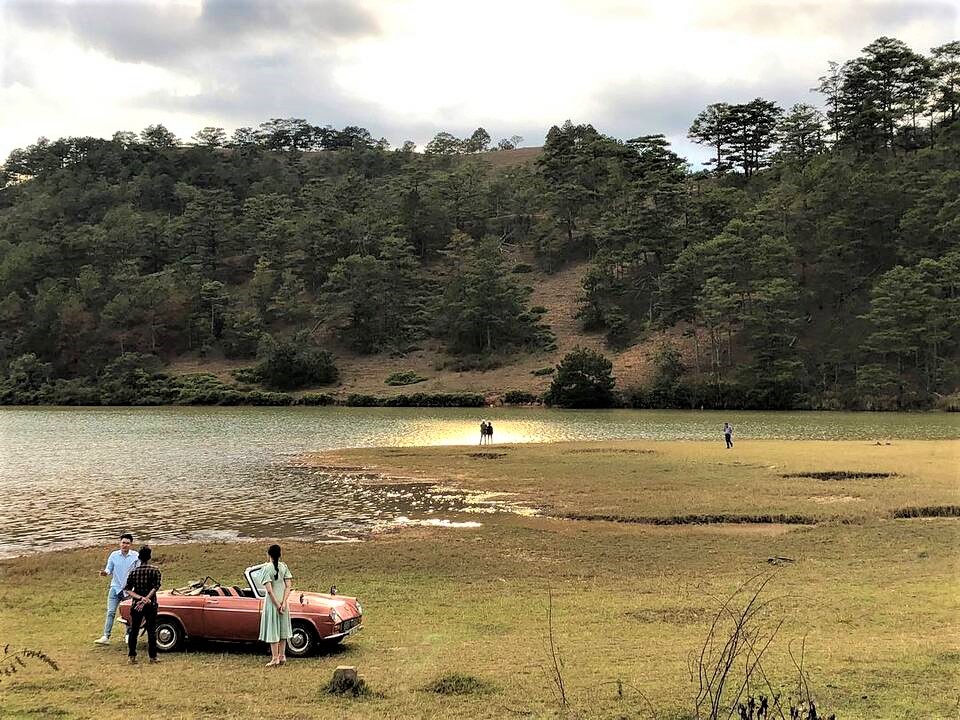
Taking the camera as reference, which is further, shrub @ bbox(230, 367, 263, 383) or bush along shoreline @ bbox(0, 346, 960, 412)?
shrub @ bbox(230, 367, 263, 383)

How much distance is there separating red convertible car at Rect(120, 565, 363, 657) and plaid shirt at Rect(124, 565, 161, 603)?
520 millimetres

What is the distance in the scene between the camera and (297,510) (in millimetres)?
28406

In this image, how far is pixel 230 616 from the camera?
12859 millimetres

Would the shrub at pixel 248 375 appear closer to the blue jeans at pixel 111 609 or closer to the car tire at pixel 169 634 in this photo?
the blue jeans at pixel 111 609

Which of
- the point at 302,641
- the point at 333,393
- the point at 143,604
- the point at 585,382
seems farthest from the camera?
the point at 333,393

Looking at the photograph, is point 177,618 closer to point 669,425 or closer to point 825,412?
point 669,425

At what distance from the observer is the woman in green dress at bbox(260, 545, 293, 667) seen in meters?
12.1

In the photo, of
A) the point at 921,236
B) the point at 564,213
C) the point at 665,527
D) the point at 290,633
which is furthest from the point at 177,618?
the point at 564,213

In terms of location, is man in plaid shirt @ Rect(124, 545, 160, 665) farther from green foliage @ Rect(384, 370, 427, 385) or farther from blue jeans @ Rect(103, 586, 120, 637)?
green foliage @ Rect(384, 370, 427, 385)

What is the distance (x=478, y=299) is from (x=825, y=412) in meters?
53.3

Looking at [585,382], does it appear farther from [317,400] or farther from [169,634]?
[169,634]

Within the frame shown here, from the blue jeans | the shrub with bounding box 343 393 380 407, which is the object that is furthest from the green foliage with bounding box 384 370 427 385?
the blue jeans

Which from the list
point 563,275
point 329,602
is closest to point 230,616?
point 329,602

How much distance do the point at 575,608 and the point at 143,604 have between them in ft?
25.1
